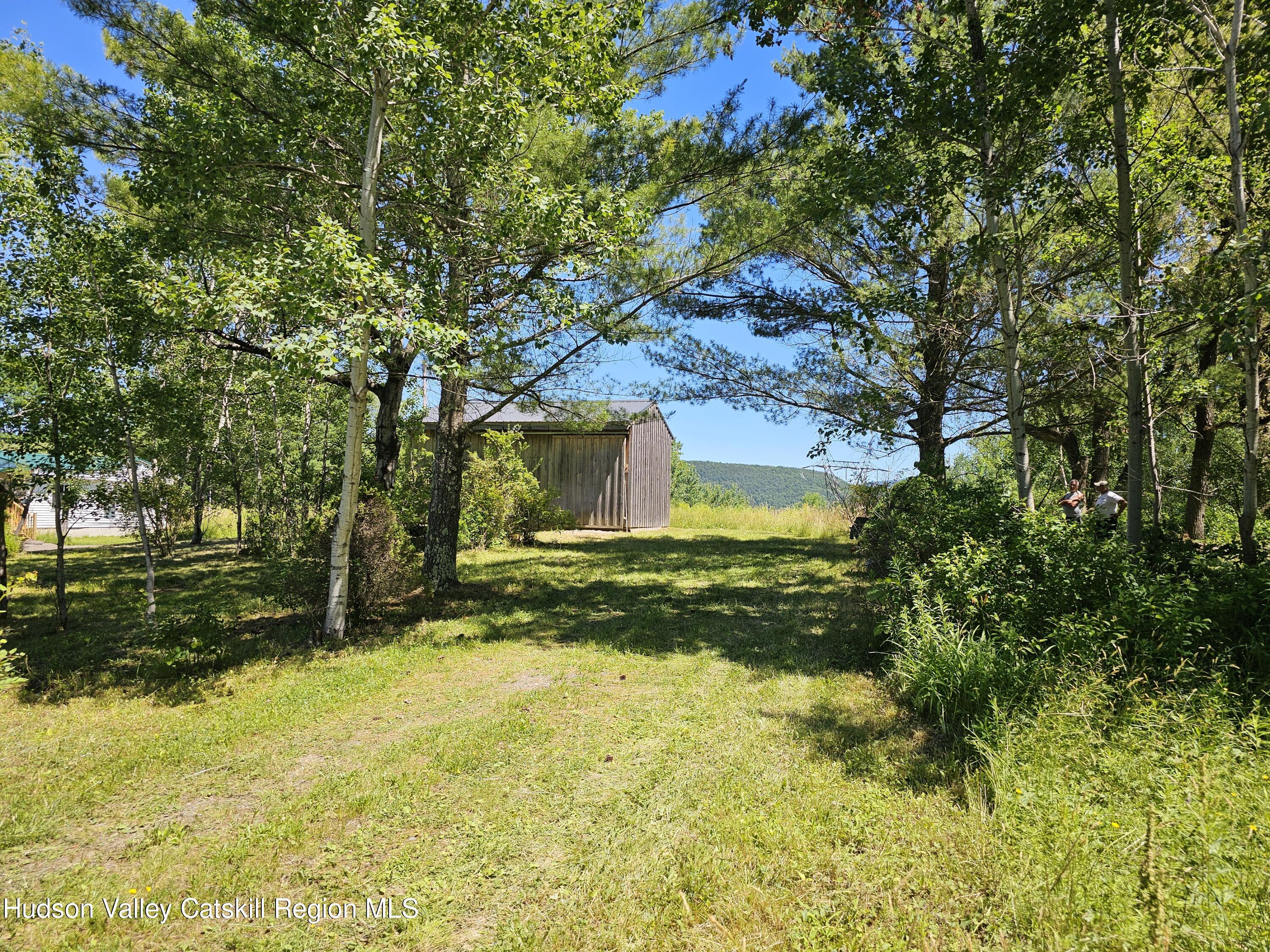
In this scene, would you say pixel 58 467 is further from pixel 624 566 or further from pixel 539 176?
pixel 624 566

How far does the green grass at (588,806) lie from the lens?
7.06 feet

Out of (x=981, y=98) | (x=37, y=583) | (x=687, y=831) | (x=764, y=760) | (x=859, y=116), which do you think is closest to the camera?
(x=687, y=831)

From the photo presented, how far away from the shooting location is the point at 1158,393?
8.27 m

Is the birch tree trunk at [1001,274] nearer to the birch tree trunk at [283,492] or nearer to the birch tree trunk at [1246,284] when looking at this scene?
the birch tree trunk at [1246,284]

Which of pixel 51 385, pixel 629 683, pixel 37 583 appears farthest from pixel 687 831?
pixel 37 583

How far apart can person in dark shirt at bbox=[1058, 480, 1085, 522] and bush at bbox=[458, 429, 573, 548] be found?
9.79 m

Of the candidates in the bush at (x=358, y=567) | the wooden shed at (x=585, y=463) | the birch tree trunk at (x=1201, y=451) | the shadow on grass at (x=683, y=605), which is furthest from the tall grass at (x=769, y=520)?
the bush at (x=358, y=567)

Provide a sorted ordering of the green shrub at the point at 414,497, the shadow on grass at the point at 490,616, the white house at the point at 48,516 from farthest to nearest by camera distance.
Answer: the green shrub at the point at 414,497 → the white house at the point at 48,516 → the shadow on grass at the point at 490,616

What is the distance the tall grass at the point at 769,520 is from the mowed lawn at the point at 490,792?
10.9 m

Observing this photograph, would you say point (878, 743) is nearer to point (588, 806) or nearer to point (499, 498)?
point (588, 806)

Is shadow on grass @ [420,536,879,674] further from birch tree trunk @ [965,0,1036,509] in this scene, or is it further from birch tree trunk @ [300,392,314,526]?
birch tree trunk @ [300,392,314,526]

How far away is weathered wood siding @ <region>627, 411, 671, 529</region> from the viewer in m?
17.3

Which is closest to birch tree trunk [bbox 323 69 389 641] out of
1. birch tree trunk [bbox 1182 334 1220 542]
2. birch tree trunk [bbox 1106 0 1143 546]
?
birch tree trunk [bbox 1106 0 1143 546]

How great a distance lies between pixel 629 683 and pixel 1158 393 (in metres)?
8.47
